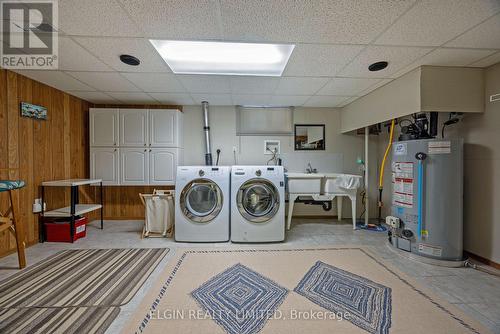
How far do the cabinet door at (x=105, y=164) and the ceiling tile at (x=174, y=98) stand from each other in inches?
44.1

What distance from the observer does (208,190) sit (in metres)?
2.72

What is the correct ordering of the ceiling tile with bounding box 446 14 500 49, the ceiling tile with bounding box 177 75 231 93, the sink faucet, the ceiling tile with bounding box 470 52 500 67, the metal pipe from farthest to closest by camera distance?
the sink faucet, the metal pipe, the ceiling tile with bounding box 177 75 231 93, the ceiling tile with bounding box 470 52 500 67, the ceiling tile with bounding box 446 14 500 49

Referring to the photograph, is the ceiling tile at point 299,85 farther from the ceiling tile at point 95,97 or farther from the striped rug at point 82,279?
the ceiling tile at point 95,97

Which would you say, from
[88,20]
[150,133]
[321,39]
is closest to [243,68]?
[321,39]

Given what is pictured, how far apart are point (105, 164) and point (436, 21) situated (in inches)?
169

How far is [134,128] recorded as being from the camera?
338 centimetres

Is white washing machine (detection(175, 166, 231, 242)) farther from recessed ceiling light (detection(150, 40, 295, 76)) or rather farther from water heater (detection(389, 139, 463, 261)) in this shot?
water heater (detection(389, 139, 463, 261))

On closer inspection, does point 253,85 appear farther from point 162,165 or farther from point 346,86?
point 162,165

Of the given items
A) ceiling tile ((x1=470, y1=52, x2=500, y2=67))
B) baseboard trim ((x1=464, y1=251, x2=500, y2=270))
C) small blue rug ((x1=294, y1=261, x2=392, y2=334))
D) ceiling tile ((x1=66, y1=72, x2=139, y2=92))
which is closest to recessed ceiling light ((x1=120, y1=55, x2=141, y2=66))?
ceiling tile ((x1=66, y1=72, x2=139, y2=92))

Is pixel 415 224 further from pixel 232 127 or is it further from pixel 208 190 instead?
pixel 232 127

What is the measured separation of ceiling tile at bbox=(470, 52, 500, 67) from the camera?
1935 mm

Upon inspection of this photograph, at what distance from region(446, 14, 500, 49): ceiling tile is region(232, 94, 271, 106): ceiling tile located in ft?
6.88

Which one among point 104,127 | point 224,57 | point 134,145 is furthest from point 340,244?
point 104,127

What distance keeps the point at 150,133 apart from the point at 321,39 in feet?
9.41
